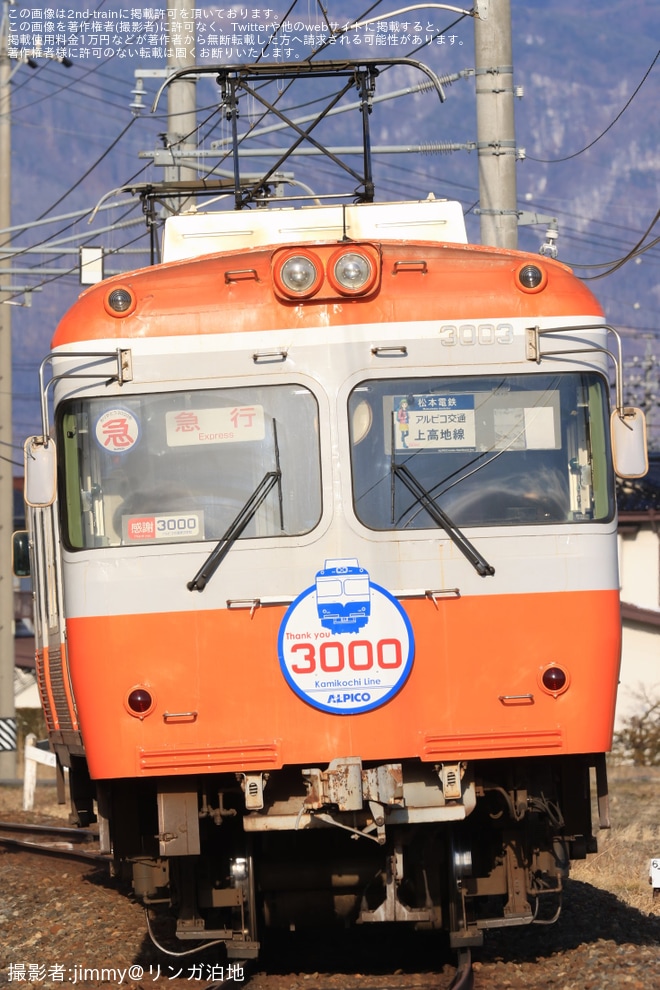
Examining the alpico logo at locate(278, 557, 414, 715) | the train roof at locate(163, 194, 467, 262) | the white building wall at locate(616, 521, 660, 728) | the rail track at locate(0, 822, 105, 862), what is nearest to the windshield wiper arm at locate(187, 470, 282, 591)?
the alpico logo at locate(278, 557, 414, 715)

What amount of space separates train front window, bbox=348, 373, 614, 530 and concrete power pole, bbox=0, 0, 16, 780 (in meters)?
18.0

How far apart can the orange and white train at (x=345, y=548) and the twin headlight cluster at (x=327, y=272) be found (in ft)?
0.05

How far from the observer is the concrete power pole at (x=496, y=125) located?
12766 mm

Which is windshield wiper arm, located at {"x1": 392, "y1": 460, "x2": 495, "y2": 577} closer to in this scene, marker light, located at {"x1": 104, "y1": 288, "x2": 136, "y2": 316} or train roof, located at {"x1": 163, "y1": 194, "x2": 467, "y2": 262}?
marker light, located at {"x1": 104, "y1": 288, "x2": 136, "y2": 316}

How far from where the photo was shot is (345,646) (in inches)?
281

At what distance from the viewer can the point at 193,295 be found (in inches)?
298

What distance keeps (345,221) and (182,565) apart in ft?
7.58

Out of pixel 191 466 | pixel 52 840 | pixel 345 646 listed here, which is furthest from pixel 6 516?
pixel 345 646

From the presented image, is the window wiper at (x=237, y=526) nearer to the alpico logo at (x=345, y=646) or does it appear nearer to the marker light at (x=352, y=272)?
the alpico logo at (x=345, y=646)

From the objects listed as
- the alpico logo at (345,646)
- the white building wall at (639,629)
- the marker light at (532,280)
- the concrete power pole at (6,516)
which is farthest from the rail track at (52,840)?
the white building wall at (639,629)

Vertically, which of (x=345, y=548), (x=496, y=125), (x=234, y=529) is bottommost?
(x=345, y=548)

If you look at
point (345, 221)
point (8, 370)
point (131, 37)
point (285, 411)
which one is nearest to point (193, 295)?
point (285, 411)

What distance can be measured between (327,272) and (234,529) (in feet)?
4.43

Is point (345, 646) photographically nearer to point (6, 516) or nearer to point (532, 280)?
point (532, 280)
